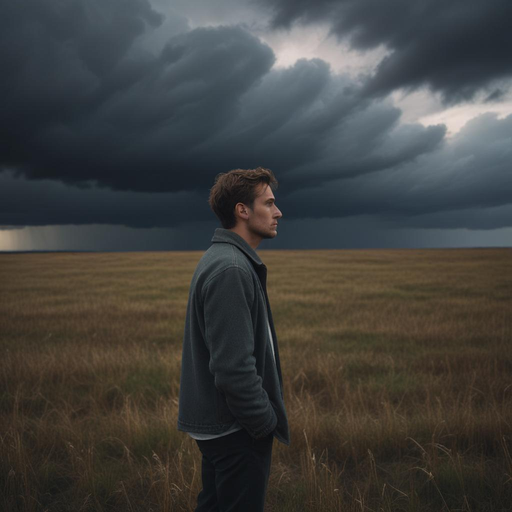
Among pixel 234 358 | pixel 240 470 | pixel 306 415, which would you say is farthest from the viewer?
pixel 306 415

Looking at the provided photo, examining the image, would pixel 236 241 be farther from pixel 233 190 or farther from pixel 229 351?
pixel 229 351

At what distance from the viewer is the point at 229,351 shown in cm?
188

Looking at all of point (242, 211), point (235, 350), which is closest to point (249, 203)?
point (242, 211)

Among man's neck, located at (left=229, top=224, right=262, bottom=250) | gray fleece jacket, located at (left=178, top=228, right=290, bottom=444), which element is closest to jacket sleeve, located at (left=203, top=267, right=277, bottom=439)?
gray fleece jacket, located at (left=178, top=228, right=290, bottom=444)

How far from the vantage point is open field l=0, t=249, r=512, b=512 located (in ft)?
11.7

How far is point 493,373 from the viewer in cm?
723

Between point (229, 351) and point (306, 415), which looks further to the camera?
point (306, 415)

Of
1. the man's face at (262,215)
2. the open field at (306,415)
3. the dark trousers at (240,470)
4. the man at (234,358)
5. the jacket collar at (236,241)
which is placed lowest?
the open field at (306,415)

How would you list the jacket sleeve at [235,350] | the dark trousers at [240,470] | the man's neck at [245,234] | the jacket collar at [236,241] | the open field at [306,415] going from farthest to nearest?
the open field at [306,415] < the man's neck at [245,234] < the jacket collar at [236,241] < the dark trousers at [240,470] < the jacket sleeve at [235,350]

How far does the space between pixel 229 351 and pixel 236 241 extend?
664 millimetres

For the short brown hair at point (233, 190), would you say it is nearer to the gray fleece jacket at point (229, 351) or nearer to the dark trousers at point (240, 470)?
the gray fleece jacket at point (229, 351)

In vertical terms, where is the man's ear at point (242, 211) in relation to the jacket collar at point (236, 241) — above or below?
above

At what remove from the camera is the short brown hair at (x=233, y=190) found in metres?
2.27

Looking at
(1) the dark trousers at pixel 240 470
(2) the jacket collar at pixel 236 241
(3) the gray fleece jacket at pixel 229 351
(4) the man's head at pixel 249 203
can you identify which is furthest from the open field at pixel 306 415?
Result: (4) the man's head at pixel 249 203
